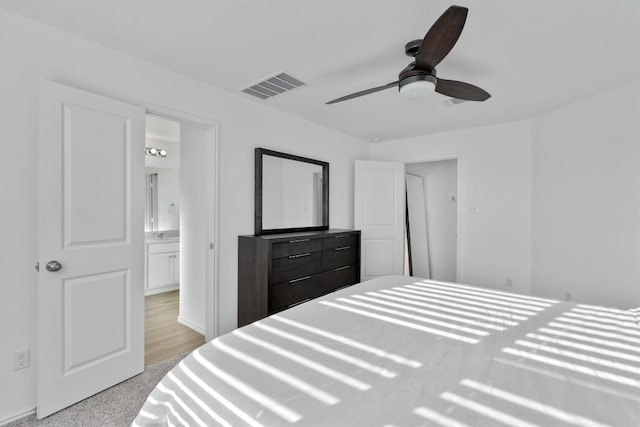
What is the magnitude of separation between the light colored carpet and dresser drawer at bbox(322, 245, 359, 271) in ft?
6.30

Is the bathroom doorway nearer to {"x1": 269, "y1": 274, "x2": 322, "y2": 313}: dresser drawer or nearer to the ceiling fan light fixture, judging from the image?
{"x1": 269, "y1": 274, "x2": 322, "y2": 313}: dresser drawer

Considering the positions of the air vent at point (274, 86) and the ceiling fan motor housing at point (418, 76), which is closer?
the ceiling fan motor housing at point (418, 76)

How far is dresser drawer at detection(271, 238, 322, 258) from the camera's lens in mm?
2846

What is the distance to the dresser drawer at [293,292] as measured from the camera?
282 cm

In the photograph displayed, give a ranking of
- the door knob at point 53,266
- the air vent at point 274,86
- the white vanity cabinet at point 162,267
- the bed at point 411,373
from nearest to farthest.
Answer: the bed at point 411,373, the door knob at point 53,266, the air vent at point 274,86, the white vanity cabinet at point 162,267

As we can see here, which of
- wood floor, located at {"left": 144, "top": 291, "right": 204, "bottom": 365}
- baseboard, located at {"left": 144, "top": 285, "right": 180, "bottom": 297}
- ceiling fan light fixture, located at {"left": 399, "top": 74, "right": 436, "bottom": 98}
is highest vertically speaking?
ceiling fan light fixture, located at {"left": 399, "top": 74, "right": 436, "bottom": 98}

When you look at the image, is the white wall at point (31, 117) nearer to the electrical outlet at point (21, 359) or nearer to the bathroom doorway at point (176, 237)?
the electrical outlet at point (21, 359)

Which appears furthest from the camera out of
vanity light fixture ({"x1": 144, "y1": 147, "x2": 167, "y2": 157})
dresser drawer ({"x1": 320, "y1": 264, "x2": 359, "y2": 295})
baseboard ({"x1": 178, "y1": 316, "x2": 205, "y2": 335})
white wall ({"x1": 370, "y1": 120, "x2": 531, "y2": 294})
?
vanity light fixture ({"x1": 144, "y1": 147, "x2": 167, "y2": 157})

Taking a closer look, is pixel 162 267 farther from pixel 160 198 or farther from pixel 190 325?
pixel 190 325

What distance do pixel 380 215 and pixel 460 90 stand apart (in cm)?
268

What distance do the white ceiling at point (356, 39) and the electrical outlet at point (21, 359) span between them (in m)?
2.05

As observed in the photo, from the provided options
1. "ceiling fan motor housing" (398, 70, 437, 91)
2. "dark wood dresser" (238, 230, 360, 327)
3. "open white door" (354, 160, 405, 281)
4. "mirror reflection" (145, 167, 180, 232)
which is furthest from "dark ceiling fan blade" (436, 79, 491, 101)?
"mirror reflection" (145, 167, 180, 232)

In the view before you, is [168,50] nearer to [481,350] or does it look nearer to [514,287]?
[481,350]

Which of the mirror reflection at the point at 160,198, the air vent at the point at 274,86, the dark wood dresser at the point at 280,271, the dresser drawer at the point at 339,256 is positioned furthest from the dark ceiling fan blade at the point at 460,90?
the mirror reflection at the point at 160,198
